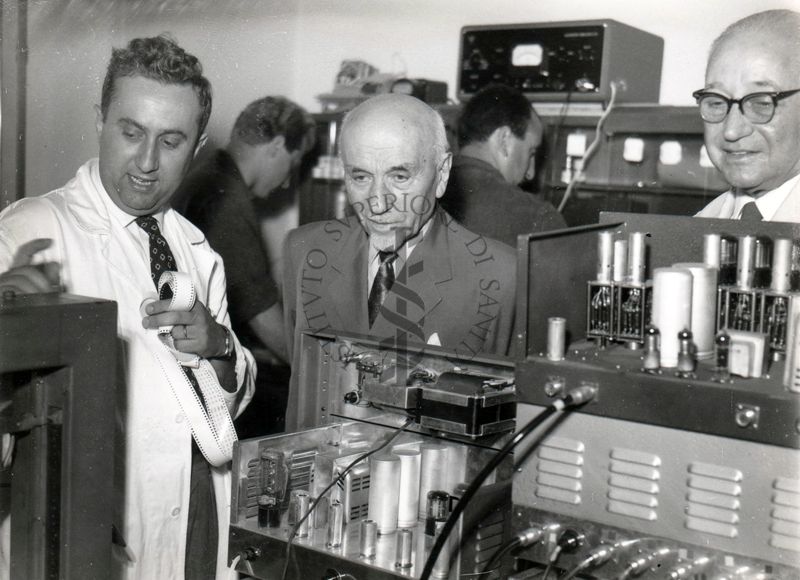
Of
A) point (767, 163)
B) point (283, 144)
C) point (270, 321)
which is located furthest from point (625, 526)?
point (283, 144)

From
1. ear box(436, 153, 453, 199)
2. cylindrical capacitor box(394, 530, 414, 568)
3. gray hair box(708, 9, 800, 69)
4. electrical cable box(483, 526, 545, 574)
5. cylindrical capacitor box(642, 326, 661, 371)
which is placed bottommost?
cylindrical capacitor box(394, 530, 414, 568)

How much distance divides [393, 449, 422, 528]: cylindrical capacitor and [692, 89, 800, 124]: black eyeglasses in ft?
2.48

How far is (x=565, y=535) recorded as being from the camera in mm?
1050

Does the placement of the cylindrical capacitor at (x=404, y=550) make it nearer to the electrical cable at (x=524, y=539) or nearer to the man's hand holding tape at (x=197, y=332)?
the electrical cable at (x=524, y=539)

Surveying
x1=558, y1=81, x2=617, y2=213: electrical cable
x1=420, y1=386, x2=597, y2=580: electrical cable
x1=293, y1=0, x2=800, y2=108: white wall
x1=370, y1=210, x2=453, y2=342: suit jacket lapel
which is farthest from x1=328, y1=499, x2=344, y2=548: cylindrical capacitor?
x1=293, y1=0, x2=800, y2=108: white wall

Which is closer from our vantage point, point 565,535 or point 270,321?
point 565,535

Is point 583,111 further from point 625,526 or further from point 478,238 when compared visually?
point 625,526

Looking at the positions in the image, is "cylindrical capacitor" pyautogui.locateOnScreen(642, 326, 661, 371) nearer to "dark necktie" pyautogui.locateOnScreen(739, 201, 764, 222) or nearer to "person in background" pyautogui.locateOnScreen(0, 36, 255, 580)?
"dark necktie" pyautogui.locateOnScreen(739, 201, 764, 222)

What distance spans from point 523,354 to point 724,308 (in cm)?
27

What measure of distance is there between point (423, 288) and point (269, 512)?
56 cm

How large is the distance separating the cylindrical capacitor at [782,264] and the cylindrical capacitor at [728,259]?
0.20 ft

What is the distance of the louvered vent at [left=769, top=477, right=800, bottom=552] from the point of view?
92cm

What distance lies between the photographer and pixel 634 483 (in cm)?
101

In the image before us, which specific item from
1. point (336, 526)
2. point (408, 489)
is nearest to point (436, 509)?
point (408, 489)
